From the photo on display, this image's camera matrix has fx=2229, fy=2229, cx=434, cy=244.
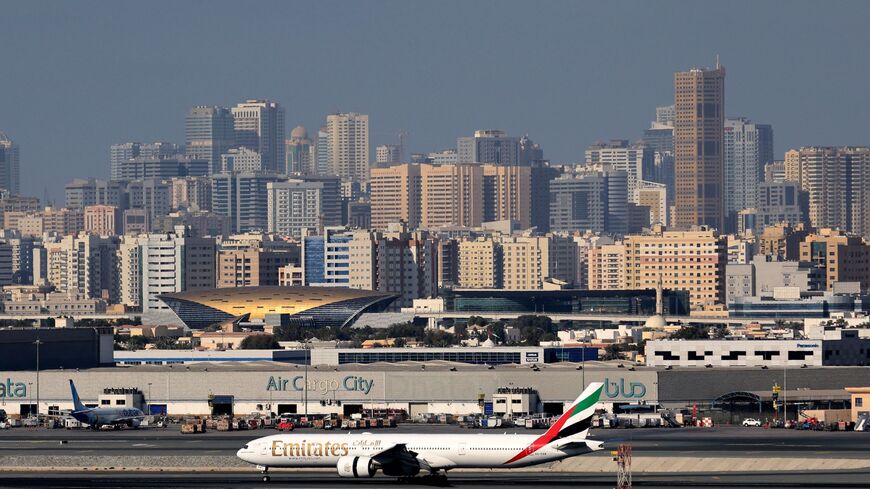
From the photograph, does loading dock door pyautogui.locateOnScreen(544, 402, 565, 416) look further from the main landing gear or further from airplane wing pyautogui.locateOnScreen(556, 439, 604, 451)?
airplane wing pyautogui.locateOnScreen(556, 439, 604, 451)

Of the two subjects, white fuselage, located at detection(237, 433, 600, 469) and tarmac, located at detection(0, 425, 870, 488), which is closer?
tarmac, located at detection(0, 425, 870, 488)

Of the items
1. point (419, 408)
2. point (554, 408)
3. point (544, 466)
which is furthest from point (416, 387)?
point (544, 466)

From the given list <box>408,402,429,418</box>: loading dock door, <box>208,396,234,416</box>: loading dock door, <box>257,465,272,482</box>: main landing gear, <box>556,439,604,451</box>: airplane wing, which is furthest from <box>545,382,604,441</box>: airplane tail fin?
<box>208,396,234,416</box>: loading dock door

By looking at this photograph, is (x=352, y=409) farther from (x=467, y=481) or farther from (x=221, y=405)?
(x=467, y=481)

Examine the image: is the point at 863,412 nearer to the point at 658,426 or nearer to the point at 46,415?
the point at 658,426

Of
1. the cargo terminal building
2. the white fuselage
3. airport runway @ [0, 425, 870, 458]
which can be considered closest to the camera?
the white fuselage

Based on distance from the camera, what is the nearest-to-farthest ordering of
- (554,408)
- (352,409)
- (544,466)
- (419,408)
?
1. (544,466)
2. (554,408)
3. (419,408)
4. (352,409)
